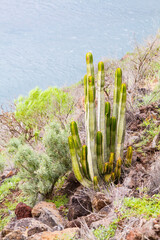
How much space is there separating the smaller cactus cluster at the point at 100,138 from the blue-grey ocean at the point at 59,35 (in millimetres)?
24588

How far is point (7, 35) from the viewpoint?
4528 centimetres

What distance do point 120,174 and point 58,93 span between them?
36.5 feet

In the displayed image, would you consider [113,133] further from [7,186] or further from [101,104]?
[7,186]

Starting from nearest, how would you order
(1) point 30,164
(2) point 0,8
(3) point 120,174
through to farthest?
(3) point 120,174, (1) point 30,164, (2) point 0,8

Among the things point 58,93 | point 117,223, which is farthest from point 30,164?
point 58,93

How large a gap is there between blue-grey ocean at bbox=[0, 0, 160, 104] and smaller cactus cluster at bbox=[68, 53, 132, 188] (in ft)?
80.7

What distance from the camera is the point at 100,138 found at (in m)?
3.97

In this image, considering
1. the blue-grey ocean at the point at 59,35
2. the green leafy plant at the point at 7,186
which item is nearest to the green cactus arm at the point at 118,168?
the green leafy plant at the point at 7,186

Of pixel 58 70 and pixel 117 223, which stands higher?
pixel 117 223

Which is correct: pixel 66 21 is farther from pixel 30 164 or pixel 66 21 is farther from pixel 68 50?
pixel 30 164

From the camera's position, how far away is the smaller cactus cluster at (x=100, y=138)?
3.98 metres

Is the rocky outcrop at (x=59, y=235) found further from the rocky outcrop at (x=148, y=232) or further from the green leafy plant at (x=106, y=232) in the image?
the rocky outcrop at (x=148, y=232)

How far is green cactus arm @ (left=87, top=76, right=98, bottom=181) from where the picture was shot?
3.84 meters

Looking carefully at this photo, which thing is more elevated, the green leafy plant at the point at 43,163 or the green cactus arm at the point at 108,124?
the green cactus arm at the point at 108,124
